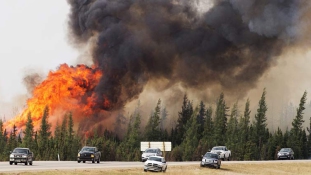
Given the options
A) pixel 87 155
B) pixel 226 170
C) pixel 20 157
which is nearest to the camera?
pixel 20 157

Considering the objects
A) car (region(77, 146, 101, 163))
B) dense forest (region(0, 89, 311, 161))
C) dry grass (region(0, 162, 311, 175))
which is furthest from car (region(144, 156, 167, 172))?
dense forest (region(0, 89, 311, 161))

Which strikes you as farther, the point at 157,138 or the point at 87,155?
the point at 157,138

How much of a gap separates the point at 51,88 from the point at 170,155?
47603 mm

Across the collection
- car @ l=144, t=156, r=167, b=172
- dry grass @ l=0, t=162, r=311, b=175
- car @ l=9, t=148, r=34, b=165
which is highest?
car @ l=9, t=148, r=34, b=165

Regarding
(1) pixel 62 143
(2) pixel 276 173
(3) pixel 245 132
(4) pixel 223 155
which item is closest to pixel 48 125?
(1) pixel 62 143

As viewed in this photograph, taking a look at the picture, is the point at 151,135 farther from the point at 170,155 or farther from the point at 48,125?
the point at 48,125

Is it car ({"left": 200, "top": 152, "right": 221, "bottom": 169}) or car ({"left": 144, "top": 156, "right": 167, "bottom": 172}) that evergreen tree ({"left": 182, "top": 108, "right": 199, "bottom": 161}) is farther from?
car ({"left": 144, "top": 156, "right": 167, "bottom": 172})

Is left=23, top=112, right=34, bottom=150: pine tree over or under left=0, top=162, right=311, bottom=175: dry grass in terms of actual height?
over

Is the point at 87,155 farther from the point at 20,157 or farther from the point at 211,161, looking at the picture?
the point at 211,161

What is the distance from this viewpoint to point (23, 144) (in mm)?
162625

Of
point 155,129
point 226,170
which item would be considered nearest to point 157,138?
point 155,129

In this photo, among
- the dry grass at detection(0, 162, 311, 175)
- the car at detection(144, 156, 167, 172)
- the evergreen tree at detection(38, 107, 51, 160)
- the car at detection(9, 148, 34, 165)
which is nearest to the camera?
the dry grass at detection(0, 162, 311, 175)

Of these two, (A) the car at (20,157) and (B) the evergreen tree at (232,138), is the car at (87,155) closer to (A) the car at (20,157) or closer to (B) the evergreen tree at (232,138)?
(A) the car at (20,157)

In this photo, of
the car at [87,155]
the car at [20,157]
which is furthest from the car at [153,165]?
the car at [20,157]
